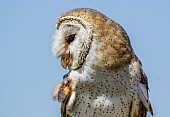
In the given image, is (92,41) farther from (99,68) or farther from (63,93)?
(63,93)

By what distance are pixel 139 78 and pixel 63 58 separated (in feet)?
2.52

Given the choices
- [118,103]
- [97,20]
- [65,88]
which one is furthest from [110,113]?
[97,20]

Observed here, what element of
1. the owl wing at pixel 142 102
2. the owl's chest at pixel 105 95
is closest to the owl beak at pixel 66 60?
the owl's chest at pixel 105 95

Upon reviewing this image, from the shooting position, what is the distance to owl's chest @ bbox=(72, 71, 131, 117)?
17.8ft

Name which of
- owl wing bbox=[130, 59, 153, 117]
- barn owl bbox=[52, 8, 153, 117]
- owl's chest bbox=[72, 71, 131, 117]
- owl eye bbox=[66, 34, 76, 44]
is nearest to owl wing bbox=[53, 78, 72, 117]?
barn owl bbox=[52, 8, 153, 117]

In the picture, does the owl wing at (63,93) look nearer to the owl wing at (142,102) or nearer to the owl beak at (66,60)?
the owl beak at (66,60)

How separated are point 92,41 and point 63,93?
0.62m

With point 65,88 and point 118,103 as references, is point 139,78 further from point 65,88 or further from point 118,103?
point 65,88

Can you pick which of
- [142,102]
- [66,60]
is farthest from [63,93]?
[142,102]

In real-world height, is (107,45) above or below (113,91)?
above

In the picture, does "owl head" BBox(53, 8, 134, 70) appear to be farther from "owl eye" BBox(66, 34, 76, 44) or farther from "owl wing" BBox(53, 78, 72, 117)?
"owl wing" BBox(53, 78, 72, 117)

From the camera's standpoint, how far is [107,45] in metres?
5.44

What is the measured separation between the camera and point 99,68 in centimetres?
543

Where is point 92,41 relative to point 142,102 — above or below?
above
